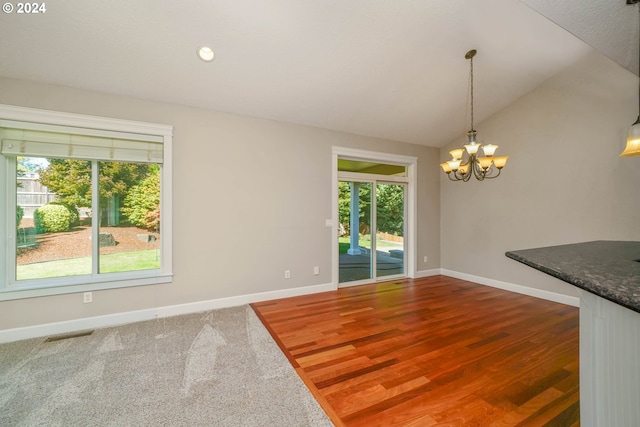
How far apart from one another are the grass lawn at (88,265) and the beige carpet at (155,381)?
0.71 metres

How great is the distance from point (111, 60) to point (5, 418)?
3036 millimetres

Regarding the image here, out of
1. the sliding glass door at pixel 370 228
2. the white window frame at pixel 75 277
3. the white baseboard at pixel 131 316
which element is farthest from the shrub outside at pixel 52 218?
the sliding glass door at pixel 370 228

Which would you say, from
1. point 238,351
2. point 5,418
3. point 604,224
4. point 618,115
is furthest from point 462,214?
point 5,418

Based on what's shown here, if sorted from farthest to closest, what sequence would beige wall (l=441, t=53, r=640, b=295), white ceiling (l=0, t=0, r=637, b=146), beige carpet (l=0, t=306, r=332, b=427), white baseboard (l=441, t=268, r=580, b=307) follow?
white baseboard (l=441, t=268, r=580, b=307), beige wall (l=441, t=53, r=640, b=295), white ceiling (l=0, t=0, r=637, b=146), beige carpet (l=0, t=306, r=332, b=427)

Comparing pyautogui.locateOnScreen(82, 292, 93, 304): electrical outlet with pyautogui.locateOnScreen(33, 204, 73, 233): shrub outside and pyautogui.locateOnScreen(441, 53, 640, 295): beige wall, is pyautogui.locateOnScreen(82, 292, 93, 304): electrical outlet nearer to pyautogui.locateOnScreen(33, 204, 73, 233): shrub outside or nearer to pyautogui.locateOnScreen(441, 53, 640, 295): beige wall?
pyautogui.locateOnScreen(33, 204, 73, 233): shrub outside

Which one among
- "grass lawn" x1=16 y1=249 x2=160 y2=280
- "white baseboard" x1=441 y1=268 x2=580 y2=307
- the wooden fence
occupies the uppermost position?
the wooden fence

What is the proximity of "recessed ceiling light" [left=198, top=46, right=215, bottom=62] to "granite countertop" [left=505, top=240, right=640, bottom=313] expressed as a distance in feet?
10.2

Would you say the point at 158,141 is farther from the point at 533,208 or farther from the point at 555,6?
the point at 533,208

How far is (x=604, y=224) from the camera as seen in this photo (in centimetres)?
329

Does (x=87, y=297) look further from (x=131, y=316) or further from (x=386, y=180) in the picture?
(x=386, y=180)

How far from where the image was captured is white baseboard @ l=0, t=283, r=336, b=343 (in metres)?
2.62

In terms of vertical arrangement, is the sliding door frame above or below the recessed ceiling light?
below

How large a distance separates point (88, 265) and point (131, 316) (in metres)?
0.80

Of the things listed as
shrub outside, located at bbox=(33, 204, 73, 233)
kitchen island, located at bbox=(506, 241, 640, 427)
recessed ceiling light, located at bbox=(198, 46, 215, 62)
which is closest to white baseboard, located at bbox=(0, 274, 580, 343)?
shrub outside, located at bbox=(33, 204, 73, 233)
